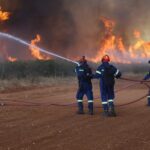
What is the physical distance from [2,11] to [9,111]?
2480 cm

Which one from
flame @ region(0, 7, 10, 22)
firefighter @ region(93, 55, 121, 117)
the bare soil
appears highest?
flame @ region(0, 7, 10, 22)

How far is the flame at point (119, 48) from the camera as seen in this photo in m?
42.5

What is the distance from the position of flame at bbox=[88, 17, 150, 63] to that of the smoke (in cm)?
53

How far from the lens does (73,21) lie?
4344 cm

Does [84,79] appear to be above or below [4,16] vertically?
below

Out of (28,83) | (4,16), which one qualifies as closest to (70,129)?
(28,83)

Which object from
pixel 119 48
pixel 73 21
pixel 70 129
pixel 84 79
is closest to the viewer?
pixel 70 129

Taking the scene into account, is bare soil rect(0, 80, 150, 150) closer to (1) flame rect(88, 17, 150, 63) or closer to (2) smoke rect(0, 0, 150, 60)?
(2) smoke rect(0, 0, 150, 60)

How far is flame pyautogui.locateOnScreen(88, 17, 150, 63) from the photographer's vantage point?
42.5 metres

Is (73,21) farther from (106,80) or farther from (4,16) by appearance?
(106,80)

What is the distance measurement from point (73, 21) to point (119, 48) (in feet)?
17.8

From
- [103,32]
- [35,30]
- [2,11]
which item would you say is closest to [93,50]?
[103,32]

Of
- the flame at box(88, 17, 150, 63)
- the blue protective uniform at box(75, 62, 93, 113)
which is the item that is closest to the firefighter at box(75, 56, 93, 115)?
the blue protective uniform at box(75, 62, 93, 113)

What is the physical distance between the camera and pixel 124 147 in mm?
8562
